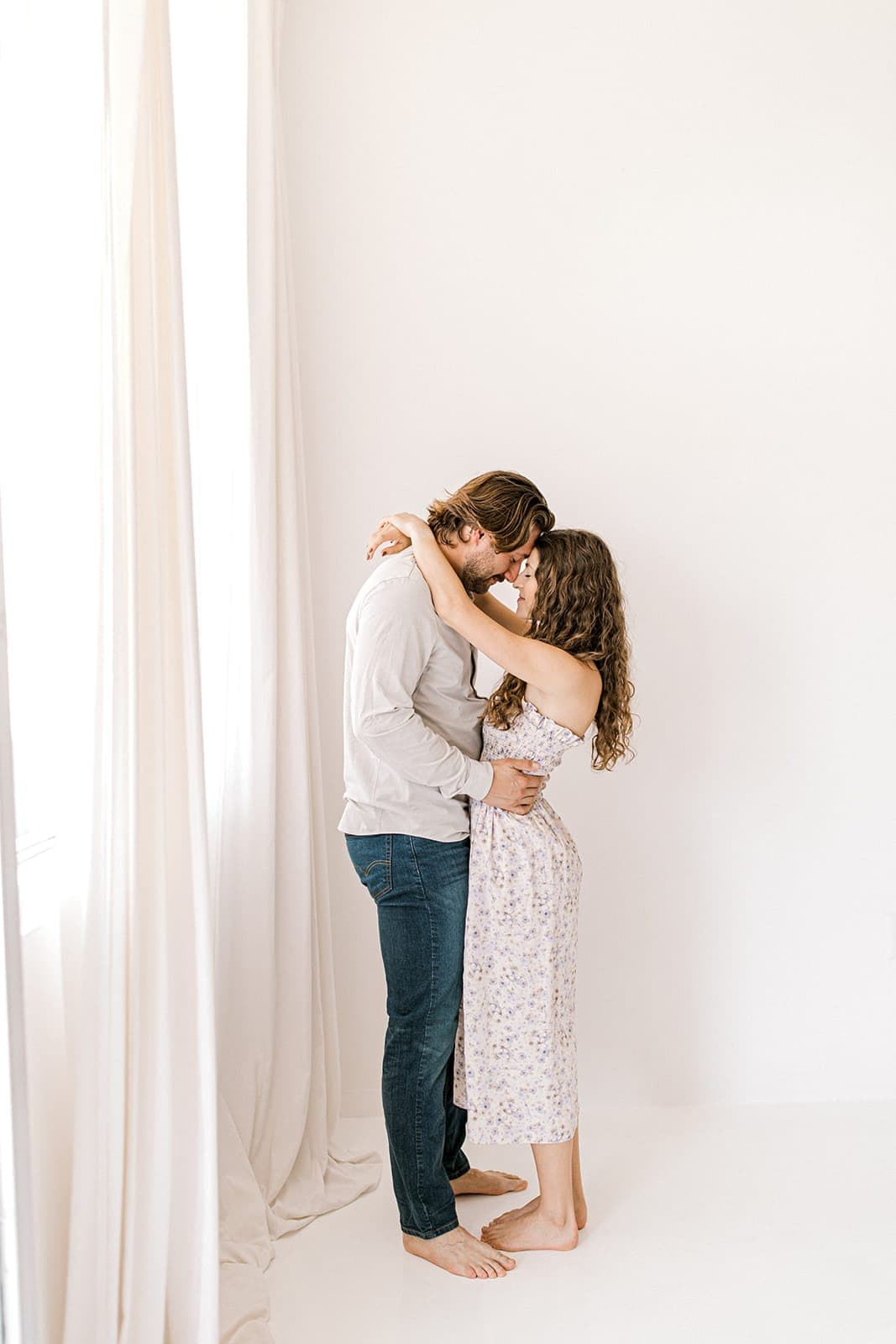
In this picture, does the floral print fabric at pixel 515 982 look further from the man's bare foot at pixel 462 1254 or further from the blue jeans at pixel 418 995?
the man's bare foot at pixel 462 1254

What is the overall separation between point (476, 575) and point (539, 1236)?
129 centimetres

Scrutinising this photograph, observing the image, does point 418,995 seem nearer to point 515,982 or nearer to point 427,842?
point 515,982

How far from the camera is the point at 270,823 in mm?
2260

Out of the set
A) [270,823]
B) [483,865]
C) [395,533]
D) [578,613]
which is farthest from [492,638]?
[270,823]

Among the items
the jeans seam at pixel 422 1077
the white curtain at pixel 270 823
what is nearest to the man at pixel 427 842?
the jeans seam at pixel 422 1077

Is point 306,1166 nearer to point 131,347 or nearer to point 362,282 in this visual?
point 131,347

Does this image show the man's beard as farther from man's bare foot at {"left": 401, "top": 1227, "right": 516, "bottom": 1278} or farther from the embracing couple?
man's bare foot at {"left": 401, "top": 1227, "right": 516, "bottom": 1278}

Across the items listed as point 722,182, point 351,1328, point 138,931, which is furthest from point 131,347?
point 722,182

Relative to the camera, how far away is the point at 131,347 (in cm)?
138

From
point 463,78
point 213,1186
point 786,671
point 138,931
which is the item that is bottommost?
point 213,1186

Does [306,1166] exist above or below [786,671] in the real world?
below

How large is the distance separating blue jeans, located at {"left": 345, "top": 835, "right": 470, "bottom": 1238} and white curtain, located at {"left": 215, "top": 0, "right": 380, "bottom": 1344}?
0.29 meters

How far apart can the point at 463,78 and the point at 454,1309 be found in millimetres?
2677

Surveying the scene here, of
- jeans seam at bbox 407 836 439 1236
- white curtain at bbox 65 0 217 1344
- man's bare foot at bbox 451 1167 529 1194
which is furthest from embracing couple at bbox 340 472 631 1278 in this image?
white curtain at bbox 65 0 217 1344
